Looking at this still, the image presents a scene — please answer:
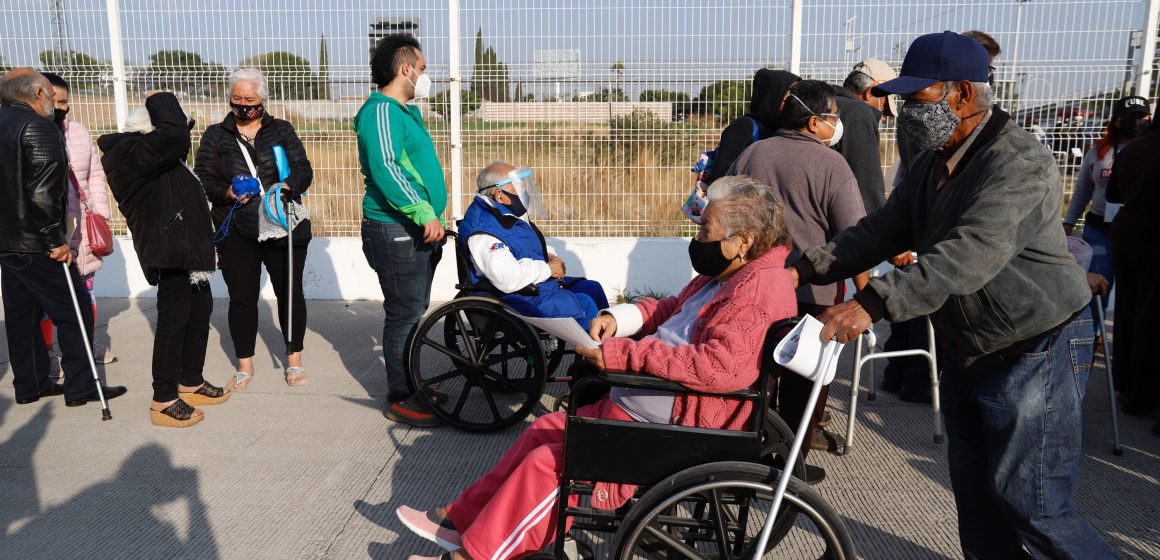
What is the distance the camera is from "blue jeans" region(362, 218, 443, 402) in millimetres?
4250

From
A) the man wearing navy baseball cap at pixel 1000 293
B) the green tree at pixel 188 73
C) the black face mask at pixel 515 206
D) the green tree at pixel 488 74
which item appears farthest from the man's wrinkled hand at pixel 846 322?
the green tree at pixel 188 73

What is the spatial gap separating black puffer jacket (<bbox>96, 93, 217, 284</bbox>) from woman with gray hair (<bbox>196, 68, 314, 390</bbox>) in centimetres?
38

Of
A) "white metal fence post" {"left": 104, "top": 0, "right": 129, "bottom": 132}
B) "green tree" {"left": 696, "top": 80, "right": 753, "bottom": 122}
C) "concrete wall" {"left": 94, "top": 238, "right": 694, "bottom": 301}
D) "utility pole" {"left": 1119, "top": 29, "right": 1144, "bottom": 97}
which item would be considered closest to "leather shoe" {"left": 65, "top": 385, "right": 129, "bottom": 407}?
"concrete wall" {"left": 94, "top": 238, "right": 694, "bottom": 301}

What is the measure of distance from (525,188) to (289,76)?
12.4ft

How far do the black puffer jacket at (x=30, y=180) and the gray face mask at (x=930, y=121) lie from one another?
12.5ft

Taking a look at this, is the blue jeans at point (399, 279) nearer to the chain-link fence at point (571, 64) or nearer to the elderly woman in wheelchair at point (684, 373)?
the elderly woman in wheelchair at point (684, 373)

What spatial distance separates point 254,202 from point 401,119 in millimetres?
1005

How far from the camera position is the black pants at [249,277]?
4668 mm

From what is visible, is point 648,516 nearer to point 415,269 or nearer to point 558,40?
point 415,269

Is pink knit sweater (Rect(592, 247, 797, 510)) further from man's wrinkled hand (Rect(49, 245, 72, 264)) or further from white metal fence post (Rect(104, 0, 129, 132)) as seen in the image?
white metal fence post (Rect(104, 0, 129, 132))

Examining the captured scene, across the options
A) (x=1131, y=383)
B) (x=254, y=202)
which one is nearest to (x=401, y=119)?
(x=254, y=202)

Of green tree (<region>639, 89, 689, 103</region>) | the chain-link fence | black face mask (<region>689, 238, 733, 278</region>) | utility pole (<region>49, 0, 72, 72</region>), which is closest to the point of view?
black face mask (<region>689, 238, 733, 278</region>)

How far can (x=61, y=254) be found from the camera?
14.1ft

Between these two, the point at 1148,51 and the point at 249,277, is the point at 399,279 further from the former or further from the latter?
the point at 1148,51
